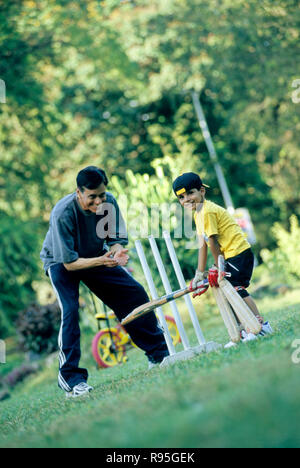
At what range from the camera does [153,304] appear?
537 centimetres

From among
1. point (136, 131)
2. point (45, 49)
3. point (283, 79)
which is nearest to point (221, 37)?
point (283, 79)

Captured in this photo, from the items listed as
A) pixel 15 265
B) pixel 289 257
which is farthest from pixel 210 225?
pixel 15 265

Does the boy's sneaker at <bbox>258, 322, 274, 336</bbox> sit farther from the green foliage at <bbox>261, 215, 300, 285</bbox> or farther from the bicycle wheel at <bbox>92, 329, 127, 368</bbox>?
the green foliage at <bbox>261, 215, 300, 285</bbox>

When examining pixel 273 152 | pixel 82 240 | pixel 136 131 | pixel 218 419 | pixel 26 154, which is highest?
pixel 136 131

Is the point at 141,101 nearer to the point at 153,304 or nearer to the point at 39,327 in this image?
the point at 39,327

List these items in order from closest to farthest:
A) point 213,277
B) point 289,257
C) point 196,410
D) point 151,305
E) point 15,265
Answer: point 196,410, point 213,277, point 151,305, point 289,257, point 15,265

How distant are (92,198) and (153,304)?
998mm

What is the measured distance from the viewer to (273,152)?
24312 mm

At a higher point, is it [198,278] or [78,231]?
[78,231]

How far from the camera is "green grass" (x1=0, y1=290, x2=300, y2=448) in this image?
2555 millimetres

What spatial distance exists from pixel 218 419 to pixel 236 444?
22cm

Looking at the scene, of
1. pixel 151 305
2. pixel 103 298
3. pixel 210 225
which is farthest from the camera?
pixel 103 298

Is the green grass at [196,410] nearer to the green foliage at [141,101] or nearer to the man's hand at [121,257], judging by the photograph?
the man's hand at [121,257]
